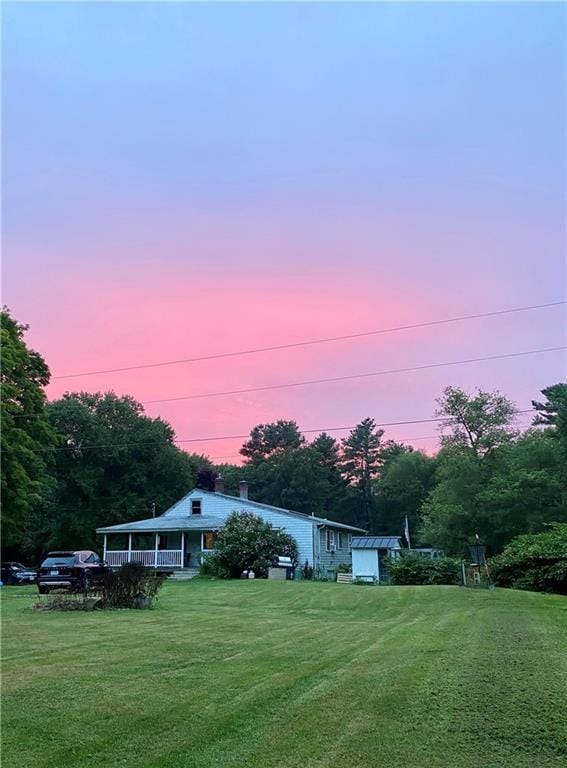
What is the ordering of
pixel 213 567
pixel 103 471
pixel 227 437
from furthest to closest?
pixel 103 471, pixel 227 437, pixel 213 567

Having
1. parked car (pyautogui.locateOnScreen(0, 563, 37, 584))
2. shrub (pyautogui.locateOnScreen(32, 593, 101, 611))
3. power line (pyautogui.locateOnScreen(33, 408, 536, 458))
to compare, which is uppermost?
power line (pyautogui.locateOnScreen(33, 408, 536, 458))

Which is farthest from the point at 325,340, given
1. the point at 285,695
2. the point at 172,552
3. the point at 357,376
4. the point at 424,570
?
the point at 172,552

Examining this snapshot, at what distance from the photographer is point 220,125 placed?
1371 centimetres

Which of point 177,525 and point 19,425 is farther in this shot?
point 177,525

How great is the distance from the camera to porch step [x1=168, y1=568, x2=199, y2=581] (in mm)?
27597

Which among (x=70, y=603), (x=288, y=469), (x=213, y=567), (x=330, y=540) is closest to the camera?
(x=70, y=603)

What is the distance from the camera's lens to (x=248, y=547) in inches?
1041

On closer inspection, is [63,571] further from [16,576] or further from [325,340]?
[16,576]

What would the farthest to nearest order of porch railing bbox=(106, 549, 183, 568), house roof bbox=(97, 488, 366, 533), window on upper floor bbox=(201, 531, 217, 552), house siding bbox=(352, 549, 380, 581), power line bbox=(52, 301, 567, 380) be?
window on upper floor bbox=(201, 531, 217, 552) → porch railing bbox=(106, 549, 183, 568) → house roof bbox=(97, 488, 366, 533) → house siding bbox=(352, 549, 380, 581) → power line bbox=(52, 301, 567, 380)

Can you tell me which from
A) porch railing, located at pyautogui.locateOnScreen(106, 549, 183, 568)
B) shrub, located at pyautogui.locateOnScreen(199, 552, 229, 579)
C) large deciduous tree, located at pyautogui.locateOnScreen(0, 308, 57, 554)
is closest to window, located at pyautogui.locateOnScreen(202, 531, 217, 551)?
porch railing, located at pyautogui.locateOnScreen(106, 549, 183, 568)

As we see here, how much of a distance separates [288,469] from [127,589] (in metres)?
49.7

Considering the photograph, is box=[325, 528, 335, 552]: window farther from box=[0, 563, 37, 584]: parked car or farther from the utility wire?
box=[0, 563, 37, 584]: parked car

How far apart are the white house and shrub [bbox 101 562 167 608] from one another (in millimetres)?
15193

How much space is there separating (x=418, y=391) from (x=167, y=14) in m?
18.5
